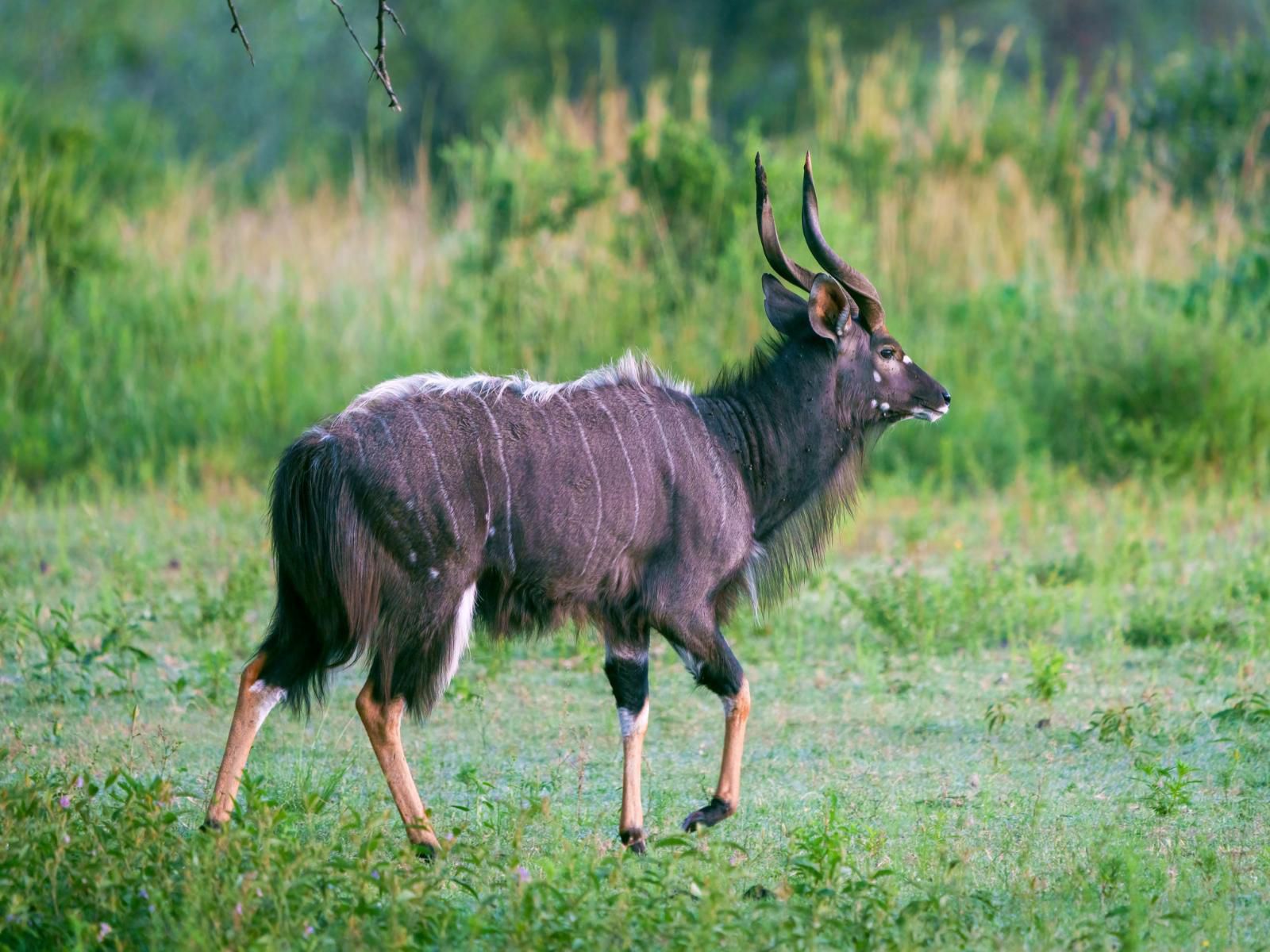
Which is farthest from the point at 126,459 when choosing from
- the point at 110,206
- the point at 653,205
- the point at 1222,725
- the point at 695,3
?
the point at 695,3

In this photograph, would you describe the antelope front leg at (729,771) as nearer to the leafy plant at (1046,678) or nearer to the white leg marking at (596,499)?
the white leg marking at (596,499)

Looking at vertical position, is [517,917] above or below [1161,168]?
below

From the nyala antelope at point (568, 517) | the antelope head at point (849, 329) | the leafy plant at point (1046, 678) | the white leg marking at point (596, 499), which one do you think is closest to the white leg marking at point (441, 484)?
the nyala antelope at point (568, 517)

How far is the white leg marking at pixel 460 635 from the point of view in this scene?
4445 mm

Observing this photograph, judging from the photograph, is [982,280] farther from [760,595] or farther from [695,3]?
[695,3]

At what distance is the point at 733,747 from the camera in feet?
15.3

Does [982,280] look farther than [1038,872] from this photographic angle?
Yes

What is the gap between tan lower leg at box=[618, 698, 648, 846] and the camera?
4.49 meters

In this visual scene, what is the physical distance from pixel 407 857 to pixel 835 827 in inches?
41.4

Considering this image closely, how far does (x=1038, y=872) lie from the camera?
416 cm

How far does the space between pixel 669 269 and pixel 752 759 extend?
5.62 m

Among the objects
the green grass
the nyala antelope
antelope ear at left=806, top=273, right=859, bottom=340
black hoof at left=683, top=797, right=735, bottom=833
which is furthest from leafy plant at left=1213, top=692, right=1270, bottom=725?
black hoof at left=683, top=797, right=735, bottom=833

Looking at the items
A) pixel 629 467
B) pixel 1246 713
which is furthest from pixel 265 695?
pixel 1246 713

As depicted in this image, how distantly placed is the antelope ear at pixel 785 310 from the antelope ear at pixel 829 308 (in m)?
0.04
